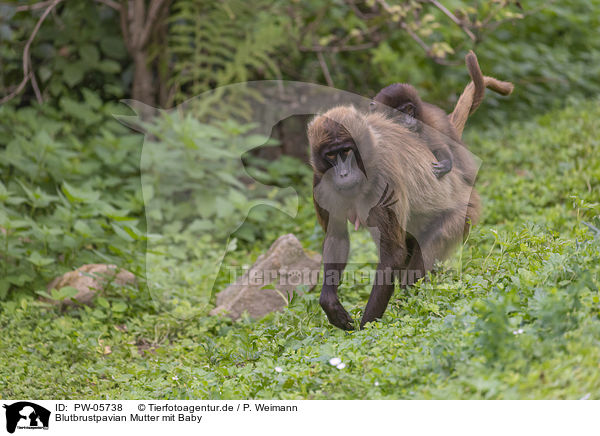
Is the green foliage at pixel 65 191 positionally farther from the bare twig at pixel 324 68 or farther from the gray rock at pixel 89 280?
the bare twig at pixel 324 68

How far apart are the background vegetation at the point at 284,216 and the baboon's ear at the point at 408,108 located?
3.45ft

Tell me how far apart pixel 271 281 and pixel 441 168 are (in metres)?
1.77

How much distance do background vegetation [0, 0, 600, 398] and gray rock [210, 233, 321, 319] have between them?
0.71 feet

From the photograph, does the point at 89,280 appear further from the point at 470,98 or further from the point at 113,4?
the point at 113,4

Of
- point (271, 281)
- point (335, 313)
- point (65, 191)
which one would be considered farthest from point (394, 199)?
point (65, 191)

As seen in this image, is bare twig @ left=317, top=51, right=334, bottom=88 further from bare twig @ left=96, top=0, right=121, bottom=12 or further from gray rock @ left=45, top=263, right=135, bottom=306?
gray rock @ left=45, top=263, right=135, bottom=306

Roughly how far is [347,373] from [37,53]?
286 inches

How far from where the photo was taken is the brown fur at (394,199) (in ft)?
14.0

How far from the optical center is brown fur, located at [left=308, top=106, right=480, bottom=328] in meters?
4.27

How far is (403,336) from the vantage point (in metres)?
3.89

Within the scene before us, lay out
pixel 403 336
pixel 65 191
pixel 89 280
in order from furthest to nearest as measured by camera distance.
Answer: pixel 65 191 < pixel 89 280 < pixel 403 336
